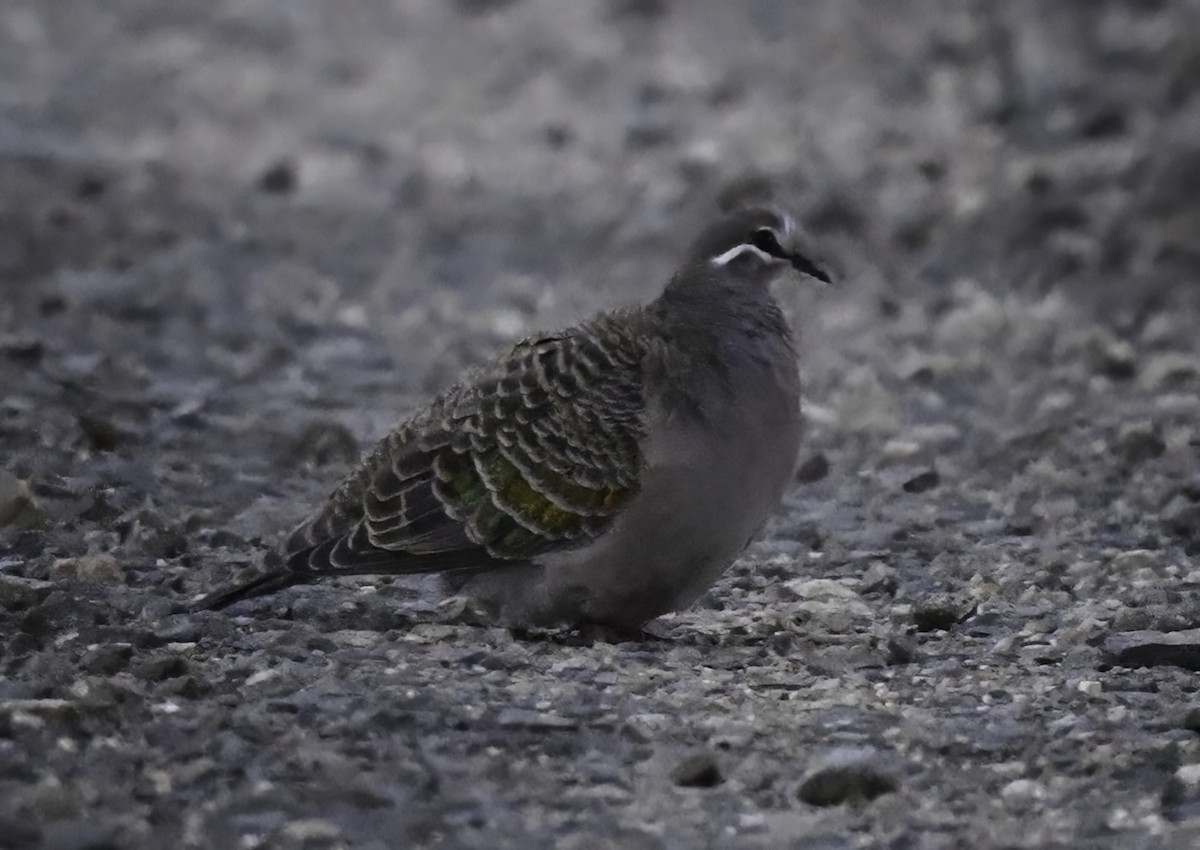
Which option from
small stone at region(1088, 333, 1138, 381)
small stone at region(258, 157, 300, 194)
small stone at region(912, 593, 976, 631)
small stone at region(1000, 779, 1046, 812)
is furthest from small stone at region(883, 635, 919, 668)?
small stone at region(258, 157, 300, 194)

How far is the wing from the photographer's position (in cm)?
662

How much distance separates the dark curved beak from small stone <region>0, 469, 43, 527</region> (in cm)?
265

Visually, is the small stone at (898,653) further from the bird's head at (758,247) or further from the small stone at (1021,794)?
the bird's head at (758,247)

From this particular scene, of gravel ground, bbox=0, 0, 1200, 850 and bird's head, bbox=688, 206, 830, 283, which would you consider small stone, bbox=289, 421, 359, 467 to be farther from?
bird's head, bbox=688, 206, 830, 283

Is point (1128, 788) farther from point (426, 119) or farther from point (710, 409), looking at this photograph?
point (426, 119)

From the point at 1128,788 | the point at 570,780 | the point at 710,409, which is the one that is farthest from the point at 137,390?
the point at 1128,788

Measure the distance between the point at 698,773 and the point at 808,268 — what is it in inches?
78.7

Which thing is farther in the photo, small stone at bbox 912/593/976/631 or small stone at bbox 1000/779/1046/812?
small stone at bbox 912/593/976/631

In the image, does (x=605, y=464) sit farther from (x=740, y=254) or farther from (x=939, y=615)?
(x=939, y=615)

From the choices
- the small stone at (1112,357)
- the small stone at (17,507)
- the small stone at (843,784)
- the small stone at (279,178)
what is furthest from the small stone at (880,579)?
the small stone at (279,178)

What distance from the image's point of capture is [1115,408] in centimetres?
974

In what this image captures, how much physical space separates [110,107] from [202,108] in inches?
26.9

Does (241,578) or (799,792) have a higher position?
(241,578)

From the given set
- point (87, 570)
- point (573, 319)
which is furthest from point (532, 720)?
point (573, 319)
